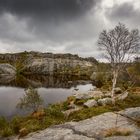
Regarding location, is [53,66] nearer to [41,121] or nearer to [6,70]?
[6,70]

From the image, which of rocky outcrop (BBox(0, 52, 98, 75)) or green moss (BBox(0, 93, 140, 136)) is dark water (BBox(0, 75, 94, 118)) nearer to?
green moss (BBox(0, 93, 140, 136))

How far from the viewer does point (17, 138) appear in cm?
2188

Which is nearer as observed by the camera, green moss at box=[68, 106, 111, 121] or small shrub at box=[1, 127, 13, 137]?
small shrub at box=[1, 127, 13, 137]

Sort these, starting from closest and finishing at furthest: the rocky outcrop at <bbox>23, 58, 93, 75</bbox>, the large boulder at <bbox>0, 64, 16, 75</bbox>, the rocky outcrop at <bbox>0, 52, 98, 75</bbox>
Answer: the large boulder at <bbox>0, 64, 16, 75</bbox>
the rocky outcrop at <bbox>0, 52, 98, 75</bbox>
the rocky outcrop at <bbox>23, 58, 93, 75</bbox>

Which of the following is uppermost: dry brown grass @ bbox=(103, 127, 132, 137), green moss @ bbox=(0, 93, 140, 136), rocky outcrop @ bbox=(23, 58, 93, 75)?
rocky outcrop @ bbox=(23, 58, 93, 75)

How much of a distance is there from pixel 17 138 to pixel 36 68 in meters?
149

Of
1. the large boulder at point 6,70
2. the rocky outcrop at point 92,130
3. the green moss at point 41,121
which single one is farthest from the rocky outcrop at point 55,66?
the rocky outcrop at point 92,130

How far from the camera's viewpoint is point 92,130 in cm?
1909

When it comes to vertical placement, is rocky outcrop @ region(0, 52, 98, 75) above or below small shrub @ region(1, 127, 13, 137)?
above

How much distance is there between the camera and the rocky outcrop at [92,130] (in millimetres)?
17641

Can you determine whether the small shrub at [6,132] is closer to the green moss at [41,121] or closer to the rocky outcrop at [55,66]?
the green moss at [41,121]

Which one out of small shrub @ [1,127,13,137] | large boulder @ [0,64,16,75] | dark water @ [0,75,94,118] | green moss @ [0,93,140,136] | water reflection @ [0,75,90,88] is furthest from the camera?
large boulder @ [0,64,16,75]

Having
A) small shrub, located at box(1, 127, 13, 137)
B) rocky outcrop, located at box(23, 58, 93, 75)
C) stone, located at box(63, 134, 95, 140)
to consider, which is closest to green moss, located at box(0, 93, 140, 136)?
small shrub, located at box(1, 127, 13, 137)

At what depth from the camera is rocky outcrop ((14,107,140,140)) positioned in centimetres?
1764
